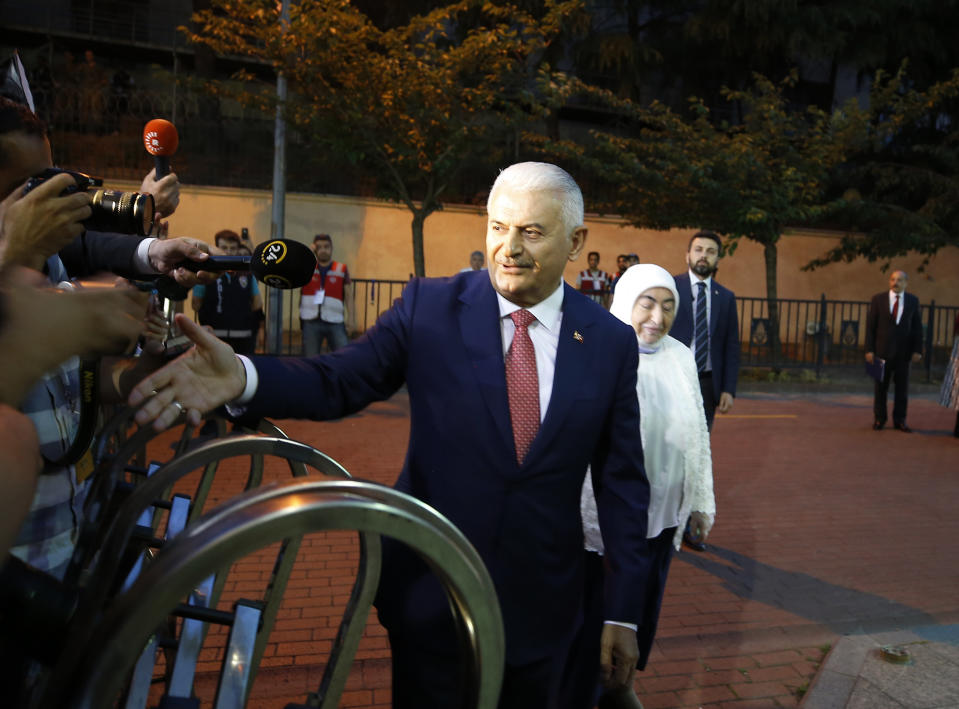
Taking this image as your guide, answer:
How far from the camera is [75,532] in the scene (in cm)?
199

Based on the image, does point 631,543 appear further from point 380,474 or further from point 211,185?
point 211,185

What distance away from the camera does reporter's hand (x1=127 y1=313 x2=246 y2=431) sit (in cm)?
154

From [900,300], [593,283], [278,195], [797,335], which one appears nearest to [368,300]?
[278,195]

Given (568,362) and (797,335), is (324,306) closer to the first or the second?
(568,362)

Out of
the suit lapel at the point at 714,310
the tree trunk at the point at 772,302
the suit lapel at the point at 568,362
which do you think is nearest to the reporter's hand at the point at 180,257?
the suit lapel at the point at 568,362

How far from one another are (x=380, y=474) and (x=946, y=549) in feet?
14.5

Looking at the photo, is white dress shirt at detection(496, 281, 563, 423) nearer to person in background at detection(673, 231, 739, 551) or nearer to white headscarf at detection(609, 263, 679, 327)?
white headscarf at detection(609, 263, 679, 327)

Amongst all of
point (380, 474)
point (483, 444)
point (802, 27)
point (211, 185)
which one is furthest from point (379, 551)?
point (802, 27)

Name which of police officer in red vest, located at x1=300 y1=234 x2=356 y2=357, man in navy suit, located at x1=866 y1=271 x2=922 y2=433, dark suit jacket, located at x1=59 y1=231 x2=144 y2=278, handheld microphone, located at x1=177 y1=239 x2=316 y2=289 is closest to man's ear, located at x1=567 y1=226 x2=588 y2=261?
handheld microphone, located at x1=177 y1=239 x2=316 y2=289

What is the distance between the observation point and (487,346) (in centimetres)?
213

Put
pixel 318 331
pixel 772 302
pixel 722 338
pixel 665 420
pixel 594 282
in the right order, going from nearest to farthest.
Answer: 1. pixel 665 420
2. pixel 722 338
3. pixel 318 331
4. pixel 594 282
5. pixel 772 302

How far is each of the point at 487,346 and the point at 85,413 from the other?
3.25 ft

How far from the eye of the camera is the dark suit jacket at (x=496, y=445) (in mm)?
2039

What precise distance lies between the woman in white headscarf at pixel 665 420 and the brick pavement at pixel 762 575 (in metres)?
0.72
